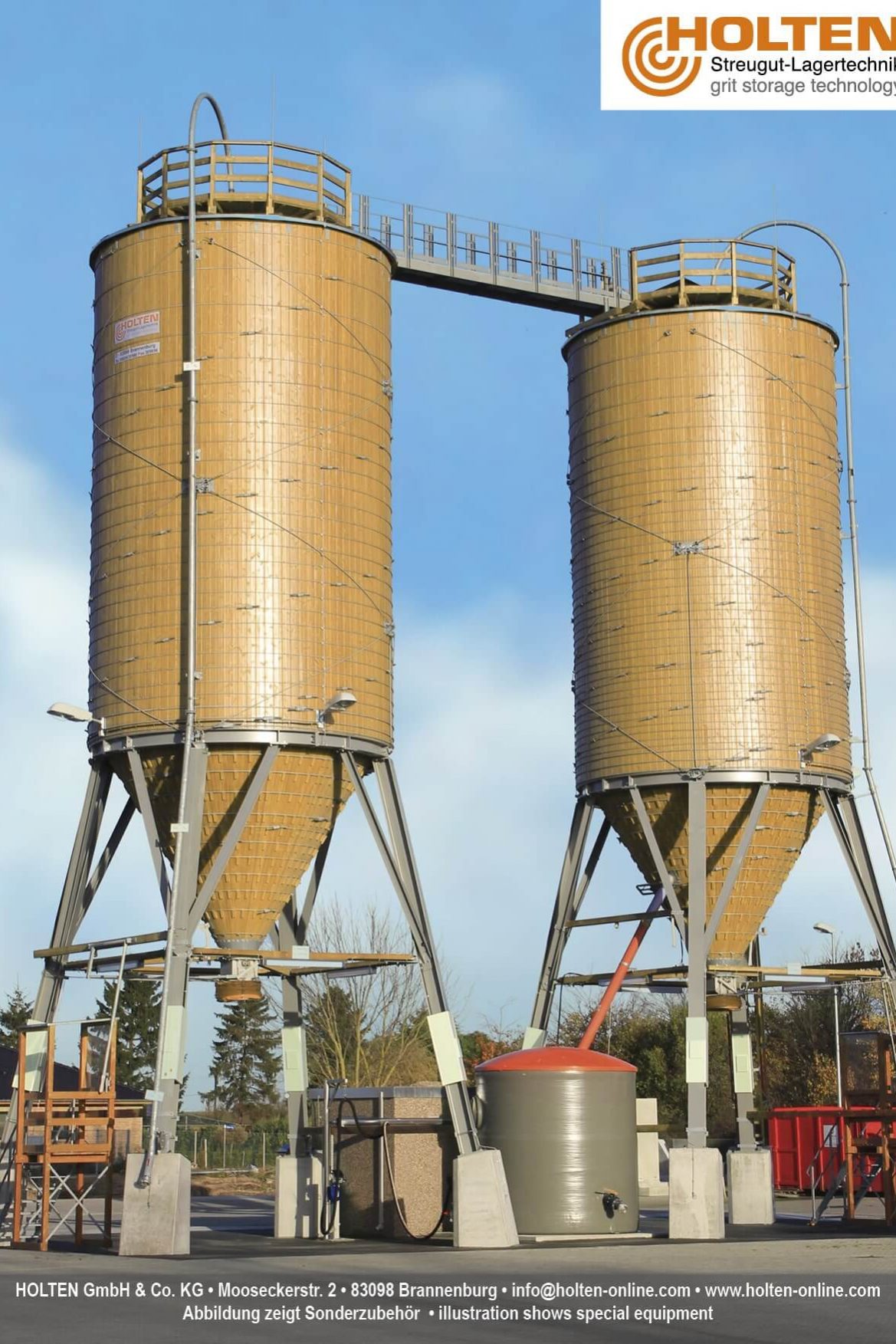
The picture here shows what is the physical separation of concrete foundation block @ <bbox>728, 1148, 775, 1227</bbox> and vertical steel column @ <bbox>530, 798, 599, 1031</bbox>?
→ 4613 millimetres

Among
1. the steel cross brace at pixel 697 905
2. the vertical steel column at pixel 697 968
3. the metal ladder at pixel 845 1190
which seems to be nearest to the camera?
the vertical steel column at pixel 697 968

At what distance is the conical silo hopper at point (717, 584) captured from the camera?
36.2 m

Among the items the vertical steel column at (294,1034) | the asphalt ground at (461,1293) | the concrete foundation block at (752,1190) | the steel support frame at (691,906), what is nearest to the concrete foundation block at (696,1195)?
the steel support frame at (691,906)

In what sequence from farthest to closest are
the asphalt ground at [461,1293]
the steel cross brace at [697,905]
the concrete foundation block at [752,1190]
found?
the concrete foundation block at [752,1190] → the steel cross brace at [697,905] → the asphalt ground at [461,1293]

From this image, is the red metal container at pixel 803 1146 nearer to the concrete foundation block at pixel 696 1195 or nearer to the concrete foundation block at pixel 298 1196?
the concrete foundation block at pixel 696 1195

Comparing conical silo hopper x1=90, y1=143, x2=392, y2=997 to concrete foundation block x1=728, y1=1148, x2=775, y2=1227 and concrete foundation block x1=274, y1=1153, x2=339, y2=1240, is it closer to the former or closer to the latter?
concrete foundation block x1=274, y1=1153, x2=339, y2=1240

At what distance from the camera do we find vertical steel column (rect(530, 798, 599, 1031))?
3831 centimetres

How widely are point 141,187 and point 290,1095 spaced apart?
1593 centimetres

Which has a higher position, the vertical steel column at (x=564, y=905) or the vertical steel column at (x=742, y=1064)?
the vertical steel column at (x=564, y=905)

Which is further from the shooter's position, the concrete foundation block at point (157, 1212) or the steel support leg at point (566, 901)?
the steel support leg at point (566, 901)

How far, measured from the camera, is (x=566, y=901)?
38.6 m

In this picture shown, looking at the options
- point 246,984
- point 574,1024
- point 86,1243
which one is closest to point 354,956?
point 246,984

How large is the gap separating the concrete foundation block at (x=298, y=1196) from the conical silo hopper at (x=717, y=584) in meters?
8.69

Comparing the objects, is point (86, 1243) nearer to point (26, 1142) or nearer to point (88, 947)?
point (26, 1142)
